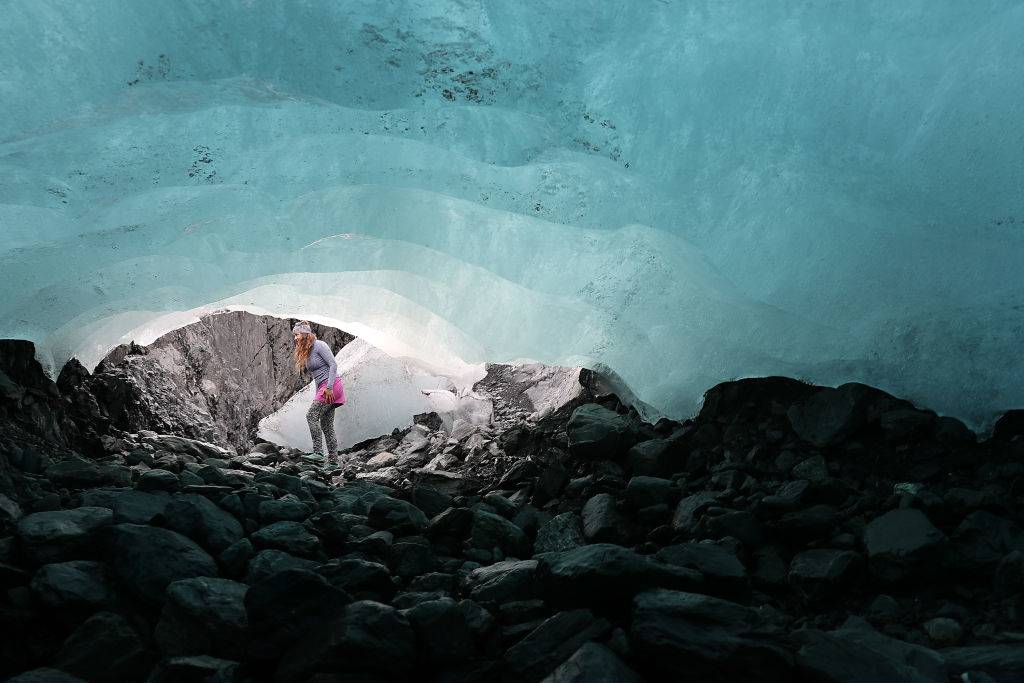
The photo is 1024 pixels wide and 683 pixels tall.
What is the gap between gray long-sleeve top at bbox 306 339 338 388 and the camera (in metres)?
4.90

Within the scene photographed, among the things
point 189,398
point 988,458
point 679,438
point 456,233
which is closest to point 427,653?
point 679,438

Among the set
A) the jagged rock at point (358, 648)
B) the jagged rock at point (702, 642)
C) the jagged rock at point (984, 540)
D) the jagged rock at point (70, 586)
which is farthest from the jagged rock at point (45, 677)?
the jagged rock at point (984, 540)

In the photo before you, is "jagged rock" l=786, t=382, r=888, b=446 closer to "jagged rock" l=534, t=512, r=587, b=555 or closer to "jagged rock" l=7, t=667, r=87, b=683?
"jagged rock" l=534, t=512, r=587, b=555

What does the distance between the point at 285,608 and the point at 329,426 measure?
11.5ft

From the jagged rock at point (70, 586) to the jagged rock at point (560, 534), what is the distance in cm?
118

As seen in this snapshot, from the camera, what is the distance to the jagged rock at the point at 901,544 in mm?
1770

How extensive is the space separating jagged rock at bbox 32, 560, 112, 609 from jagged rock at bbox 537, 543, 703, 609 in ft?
3.58

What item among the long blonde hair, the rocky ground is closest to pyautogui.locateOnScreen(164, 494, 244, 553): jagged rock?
the rocky ground

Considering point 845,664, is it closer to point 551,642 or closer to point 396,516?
point 551,642

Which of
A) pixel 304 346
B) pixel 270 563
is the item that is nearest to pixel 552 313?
pixel 270 563

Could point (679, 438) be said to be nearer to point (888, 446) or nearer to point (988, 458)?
point (888, 446)

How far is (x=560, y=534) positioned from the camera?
2.33m

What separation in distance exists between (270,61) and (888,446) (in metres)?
2.82

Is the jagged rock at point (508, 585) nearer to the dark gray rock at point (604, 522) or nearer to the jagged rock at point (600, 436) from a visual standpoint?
the dark gray rock at point (604, 522)
